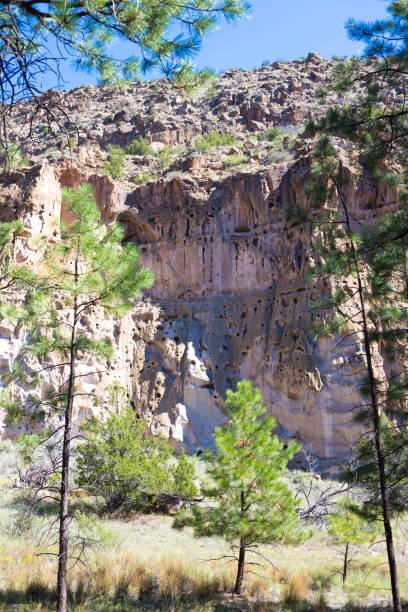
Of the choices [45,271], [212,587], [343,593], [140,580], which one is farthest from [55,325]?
[343,593]

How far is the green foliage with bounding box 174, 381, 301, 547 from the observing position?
8.26 meters

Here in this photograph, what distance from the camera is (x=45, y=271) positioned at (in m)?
8.23

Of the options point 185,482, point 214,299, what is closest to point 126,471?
point 185,482

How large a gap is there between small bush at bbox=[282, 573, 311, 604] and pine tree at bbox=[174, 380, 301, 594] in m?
0.88

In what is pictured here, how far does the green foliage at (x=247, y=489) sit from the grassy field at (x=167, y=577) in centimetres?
69

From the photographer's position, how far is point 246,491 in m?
8.55

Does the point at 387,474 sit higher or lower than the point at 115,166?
lower

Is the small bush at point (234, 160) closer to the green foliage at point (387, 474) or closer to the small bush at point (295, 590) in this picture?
the green foliage at point (387, 474)

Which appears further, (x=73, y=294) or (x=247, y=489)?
(x=247, y=489)

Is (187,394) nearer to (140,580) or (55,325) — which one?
(140,580)

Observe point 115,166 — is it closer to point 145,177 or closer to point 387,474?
point 145,177

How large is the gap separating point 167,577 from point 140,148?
3420cm

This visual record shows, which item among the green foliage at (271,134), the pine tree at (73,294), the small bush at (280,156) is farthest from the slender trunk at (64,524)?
the green foliage at (271,134)

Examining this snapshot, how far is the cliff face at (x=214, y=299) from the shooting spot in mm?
20797
